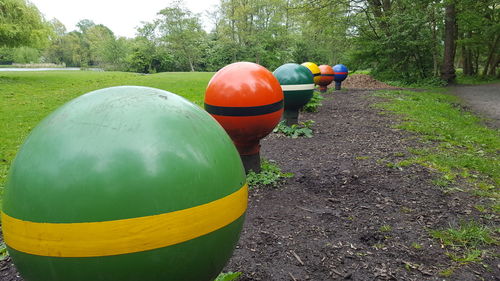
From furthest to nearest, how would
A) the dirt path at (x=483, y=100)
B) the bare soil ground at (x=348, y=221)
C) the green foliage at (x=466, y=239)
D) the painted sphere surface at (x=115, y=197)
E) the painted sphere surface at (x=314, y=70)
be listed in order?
the painted sphere surface at (x=314, y=70)
the dirt path at (x=483, y=100)
the green foliage at (x=466, y=239)
the bare soil ground at (x=348, y=221)
the painted sphere surface at (x=115, y=197)

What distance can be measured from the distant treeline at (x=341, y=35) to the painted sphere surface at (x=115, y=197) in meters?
15.5

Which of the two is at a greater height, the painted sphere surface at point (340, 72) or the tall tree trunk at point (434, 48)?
the tall tree trunk at point (434, 48)

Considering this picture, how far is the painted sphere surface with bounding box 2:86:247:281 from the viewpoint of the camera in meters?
1.62

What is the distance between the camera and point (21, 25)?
782 inches

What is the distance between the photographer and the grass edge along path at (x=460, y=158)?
3.34 m

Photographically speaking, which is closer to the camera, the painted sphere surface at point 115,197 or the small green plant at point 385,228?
the painted sphere surface at point 115,197

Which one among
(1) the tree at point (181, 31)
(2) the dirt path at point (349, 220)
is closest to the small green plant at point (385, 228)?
(2) the dirt path at point (349, 220)

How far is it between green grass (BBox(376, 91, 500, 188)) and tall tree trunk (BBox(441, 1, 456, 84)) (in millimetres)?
7420

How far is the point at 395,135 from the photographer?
285 inches

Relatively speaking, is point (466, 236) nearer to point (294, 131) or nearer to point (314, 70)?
point (294, 131)

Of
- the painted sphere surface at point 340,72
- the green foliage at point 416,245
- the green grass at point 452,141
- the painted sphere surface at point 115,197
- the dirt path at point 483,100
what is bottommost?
the green foliage at point 416,245

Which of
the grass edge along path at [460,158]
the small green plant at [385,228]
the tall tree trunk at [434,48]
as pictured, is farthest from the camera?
the tall tree trunk at [434,48]

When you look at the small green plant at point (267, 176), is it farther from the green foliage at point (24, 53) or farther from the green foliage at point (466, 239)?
the green foliage at point (24, 53)

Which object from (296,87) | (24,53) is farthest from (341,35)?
(24,53)
